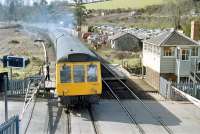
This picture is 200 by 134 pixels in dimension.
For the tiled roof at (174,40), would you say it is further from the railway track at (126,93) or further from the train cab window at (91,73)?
the train cab window at (91,73)

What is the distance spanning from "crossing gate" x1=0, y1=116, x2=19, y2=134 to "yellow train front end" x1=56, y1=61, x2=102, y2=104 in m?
8.36

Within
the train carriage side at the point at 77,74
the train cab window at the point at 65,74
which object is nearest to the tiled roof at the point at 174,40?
the train carriage side at the point at 77,74

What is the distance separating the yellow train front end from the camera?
19500 mm

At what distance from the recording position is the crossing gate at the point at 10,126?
32.3ft

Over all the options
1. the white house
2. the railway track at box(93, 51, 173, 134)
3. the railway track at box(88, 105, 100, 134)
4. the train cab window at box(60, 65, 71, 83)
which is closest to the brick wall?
the white house

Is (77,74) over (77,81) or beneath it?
over

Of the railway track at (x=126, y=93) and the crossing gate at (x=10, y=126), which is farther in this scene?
the railway track at (x=126, y=93)

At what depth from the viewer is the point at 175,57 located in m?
26.2

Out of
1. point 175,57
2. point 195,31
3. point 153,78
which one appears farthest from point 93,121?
point 195,31

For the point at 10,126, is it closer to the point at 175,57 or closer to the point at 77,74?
the point at 77,74

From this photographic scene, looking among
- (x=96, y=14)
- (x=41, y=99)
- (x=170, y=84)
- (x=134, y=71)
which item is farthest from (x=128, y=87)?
(x=96, y=14)

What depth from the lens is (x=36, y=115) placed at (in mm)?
19188

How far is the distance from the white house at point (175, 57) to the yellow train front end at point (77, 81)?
23.6 ft

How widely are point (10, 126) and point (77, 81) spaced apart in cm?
922
